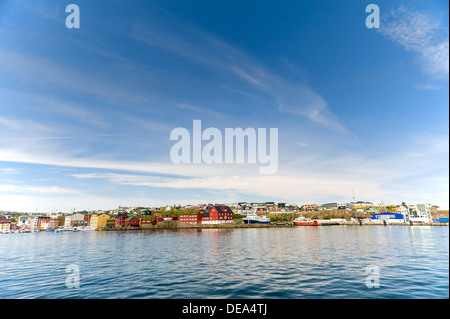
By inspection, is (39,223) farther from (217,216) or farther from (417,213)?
(417,213)

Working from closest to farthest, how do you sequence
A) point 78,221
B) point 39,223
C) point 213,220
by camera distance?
point 213,220
point 39,223
point 78,221

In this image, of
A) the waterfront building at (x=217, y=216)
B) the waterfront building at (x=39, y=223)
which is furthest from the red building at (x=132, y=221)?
the waterfront building at (x=39, y=223)

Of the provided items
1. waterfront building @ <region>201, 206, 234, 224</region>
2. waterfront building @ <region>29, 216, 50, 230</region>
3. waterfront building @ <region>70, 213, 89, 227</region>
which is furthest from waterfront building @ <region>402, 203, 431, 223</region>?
waterfront building @ <region>29, 216, 50, 230</region>

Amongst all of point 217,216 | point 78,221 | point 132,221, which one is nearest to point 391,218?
point 217,216

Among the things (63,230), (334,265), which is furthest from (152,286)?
(63,230)

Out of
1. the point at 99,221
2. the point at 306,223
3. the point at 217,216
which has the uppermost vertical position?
the point at 217,216

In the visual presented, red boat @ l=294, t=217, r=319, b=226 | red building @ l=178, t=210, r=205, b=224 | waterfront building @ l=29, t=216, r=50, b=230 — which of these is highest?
red building @ l=178, t=210, r=205, b=224

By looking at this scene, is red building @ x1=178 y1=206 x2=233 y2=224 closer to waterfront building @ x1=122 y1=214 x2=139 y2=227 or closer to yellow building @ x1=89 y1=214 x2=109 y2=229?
waterfront building @ x1=122 y1=214 x2=139 y2=227

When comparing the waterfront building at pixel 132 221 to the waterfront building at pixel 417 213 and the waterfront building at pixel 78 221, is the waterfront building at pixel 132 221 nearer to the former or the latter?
the waterfront building at pixel 78 221
